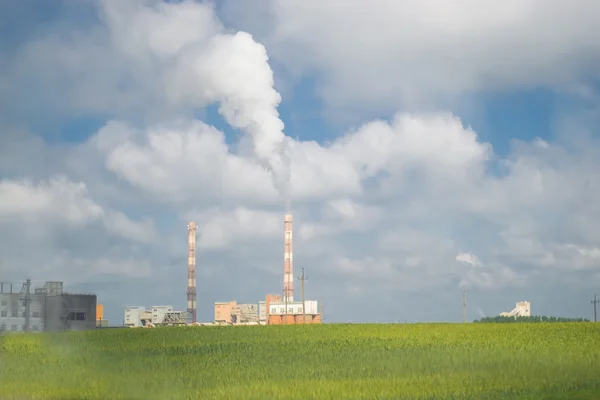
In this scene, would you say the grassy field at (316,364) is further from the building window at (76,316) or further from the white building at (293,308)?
the white building at (293,308)

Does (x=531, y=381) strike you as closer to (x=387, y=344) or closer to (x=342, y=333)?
(x=387, y=344)

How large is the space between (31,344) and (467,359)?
29055mm

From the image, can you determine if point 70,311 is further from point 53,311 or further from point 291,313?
point 291,313

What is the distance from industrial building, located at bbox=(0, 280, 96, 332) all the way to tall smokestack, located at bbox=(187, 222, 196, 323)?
56991 mm

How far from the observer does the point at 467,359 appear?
122ft

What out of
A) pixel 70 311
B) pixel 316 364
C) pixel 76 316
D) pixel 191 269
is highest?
pixel 191 269

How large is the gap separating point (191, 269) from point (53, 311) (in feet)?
205

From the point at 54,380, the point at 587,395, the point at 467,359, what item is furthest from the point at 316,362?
the point at 587,395

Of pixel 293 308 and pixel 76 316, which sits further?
pixel 293 308

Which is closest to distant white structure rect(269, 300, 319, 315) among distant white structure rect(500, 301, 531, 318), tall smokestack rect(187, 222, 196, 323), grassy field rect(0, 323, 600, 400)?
tall smokestack rect(187, 222, 196, 323)

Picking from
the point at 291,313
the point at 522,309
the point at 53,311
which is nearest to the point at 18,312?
the point at 53,311

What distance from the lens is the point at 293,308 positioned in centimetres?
17138

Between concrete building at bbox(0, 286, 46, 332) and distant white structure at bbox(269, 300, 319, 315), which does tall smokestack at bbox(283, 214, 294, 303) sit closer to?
distant white structure at bbox(269, 300, 319, 315)

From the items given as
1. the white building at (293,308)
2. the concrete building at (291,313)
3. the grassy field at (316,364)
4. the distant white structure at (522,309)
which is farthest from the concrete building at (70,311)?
the distant white structure at (522,309)
